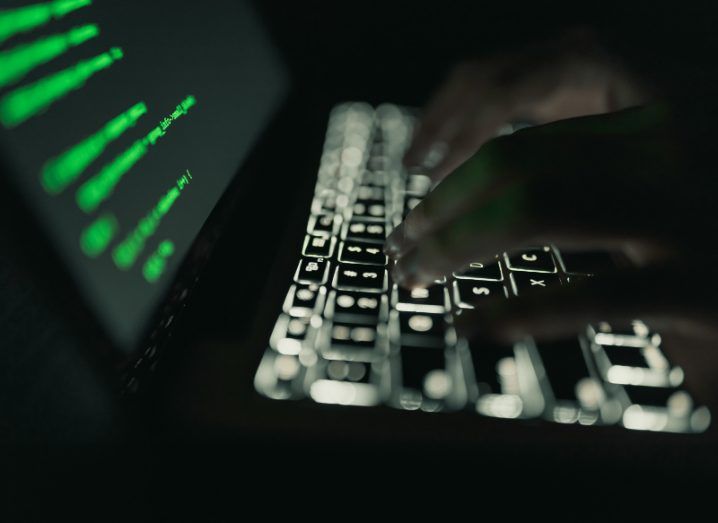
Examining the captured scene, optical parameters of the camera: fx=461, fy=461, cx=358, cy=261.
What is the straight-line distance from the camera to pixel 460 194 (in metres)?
0.47

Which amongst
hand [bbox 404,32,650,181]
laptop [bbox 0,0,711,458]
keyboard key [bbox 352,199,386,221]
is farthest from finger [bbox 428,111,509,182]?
laptop [bbox 0,0,711,458]

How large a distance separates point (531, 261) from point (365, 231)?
0.21 meters

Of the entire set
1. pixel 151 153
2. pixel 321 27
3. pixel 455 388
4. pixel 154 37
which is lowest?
pixel 455 388

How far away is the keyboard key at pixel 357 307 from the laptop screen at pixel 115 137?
15cm

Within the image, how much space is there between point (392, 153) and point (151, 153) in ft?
1.61

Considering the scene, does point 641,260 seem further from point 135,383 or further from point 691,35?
point 691,35

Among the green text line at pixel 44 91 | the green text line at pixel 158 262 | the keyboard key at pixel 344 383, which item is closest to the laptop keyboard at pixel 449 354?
the keyboard key at pixel 344 383

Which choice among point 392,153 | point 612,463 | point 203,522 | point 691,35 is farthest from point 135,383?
point 691,35

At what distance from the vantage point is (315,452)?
0.36 meters

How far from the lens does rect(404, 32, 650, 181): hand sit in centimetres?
79

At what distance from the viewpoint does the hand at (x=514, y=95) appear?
0.79 meters

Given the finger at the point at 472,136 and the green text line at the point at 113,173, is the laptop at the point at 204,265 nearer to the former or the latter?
the green text line at the point at 113,173

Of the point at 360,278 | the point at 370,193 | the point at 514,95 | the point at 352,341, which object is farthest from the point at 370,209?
the point at 514,95

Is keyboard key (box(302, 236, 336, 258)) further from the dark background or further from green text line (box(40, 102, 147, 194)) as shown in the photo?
green text line (box(40, 102, 147, 194))
